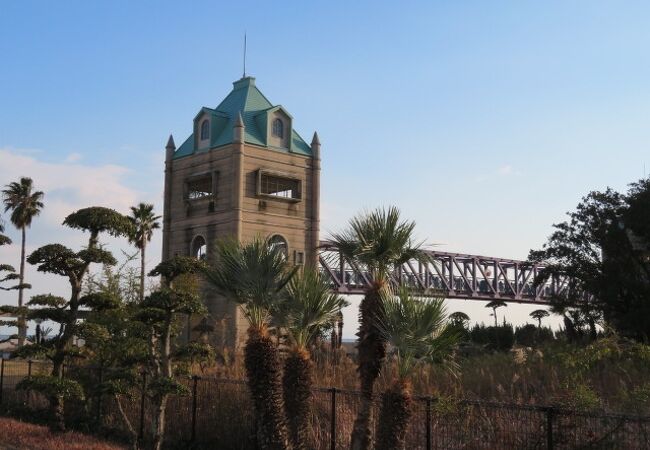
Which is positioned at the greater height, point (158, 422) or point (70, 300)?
point (70, 300)

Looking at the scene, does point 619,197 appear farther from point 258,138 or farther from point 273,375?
point 273,375

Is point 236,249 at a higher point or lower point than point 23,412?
higher

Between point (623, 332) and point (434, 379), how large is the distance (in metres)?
22.3

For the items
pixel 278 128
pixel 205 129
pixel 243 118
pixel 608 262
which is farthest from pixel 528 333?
pixel 205 129

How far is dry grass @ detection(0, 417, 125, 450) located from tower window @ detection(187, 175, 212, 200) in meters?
30.3

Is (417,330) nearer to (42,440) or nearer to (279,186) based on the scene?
(42,440)

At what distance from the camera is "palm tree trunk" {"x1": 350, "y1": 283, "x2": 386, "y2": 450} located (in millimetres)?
13156

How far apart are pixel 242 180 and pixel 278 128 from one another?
17.0 ft

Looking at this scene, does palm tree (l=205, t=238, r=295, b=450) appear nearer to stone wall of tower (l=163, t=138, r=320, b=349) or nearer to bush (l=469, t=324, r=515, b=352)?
stone wall of tower (l=163, t=138, r=320, b=349)

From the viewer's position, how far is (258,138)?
1891 inches

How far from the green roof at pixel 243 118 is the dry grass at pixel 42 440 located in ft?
95.2

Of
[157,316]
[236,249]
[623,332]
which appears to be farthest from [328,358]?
[623,332]

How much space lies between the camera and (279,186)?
50312 millimetres

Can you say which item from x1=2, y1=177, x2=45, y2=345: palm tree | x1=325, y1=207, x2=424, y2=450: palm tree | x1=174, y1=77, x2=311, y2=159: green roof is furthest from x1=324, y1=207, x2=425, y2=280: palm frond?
x1=2, y1=177, x2=45, y2=345: palm tree
